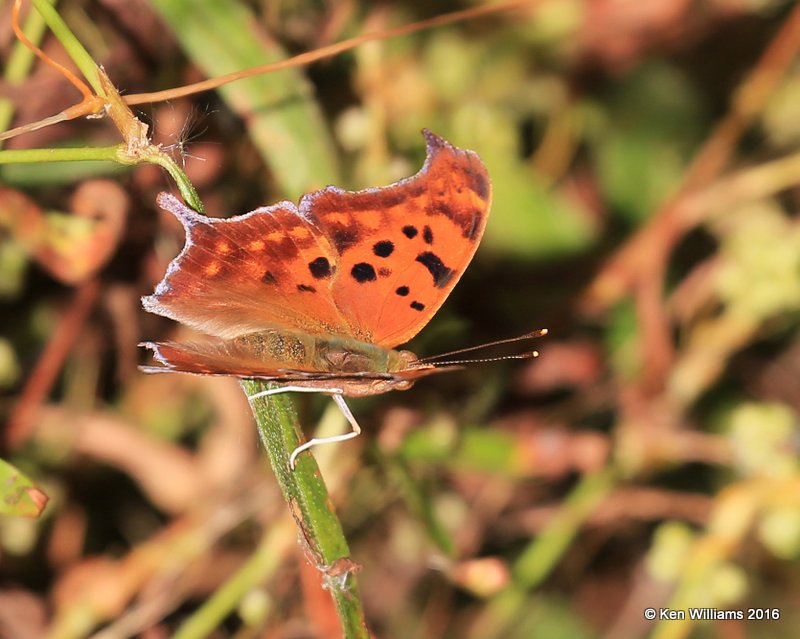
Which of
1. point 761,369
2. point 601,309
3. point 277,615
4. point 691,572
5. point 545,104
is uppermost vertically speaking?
point 545,104

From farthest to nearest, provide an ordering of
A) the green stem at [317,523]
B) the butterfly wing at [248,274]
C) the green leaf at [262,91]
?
the green leaf at [262,91] → the butterfly wing at [248,274] → the green stem at [317,523]

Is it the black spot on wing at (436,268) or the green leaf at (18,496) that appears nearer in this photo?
the green leaf at (18,496)

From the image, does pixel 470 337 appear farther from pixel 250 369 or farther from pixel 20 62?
pixel 20 62

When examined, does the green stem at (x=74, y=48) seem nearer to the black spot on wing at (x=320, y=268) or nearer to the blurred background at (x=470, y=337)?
the blurred background at (x=470, y=337)

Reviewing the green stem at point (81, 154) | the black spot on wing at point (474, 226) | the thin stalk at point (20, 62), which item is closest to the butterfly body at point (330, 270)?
the black spot on wing at point (474, 226)

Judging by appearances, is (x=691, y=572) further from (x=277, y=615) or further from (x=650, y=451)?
(x=277, y=615)

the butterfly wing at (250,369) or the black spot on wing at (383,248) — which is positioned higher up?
the black spot on wing at (383,248)

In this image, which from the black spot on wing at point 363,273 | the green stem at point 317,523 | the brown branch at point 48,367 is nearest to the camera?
the green stem at point 317,523

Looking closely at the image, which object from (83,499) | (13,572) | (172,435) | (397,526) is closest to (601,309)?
(397,526)
